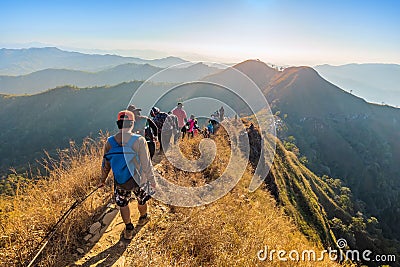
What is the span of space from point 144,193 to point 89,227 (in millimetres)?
1012

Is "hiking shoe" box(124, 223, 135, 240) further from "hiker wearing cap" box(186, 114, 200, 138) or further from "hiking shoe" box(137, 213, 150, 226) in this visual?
"hiker wearing cap" box(186, 114, 200, 138)

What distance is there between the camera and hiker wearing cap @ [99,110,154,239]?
11.1ft

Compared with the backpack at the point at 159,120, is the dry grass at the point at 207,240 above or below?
below

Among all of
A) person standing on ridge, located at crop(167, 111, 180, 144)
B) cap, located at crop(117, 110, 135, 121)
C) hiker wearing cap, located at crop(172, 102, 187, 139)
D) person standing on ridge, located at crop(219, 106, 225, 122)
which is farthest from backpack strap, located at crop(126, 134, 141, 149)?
person standing on ridge, located at crop(219, 106, 225, 122)

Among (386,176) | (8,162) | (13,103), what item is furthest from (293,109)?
(13,103)

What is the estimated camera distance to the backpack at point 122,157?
340 centimetres

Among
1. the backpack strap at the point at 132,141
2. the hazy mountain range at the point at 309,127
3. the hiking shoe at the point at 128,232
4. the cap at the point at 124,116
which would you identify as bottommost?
the hazy mountain range at the point at 309,127

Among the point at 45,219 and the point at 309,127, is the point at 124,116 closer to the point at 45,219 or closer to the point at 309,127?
the point at 45,219

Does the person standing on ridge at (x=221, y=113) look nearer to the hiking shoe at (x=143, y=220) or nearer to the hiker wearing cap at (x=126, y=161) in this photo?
the hiking shoe at (x=143, y=220)

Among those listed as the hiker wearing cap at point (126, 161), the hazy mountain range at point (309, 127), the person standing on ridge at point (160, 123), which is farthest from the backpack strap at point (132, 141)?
the hazy mountain range at point (309, 127)

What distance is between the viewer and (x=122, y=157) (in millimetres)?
3416

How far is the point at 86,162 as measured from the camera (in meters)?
5.31

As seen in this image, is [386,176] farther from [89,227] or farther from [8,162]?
[8,162]

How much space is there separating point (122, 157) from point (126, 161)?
0.27ft
